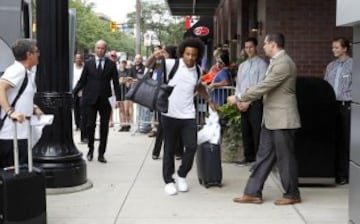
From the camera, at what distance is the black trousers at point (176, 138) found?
24.5 ft

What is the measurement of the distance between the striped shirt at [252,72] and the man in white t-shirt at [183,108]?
155cm

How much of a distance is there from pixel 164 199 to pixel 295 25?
5.19 m

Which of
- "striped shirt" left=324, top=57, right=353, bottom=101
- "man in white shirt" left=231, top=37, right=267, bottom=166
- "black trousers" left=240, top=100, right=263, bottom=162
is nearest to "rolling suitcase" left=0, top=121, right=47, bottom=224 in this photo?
"man in white shirt" left=231, top=37, right=267, bottom=166

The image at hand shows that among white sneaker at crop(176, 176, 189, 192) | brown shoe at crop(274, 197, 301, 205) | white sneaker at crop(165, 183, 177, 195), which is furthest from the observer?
white sneaker at crop(176, 176, 189, 192)

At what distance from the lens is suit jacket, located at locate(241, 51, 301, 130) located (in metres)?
6.73

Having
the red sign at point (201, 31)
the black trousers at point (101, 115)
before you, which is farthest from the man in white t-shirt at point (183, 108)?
the red sign at point (201, 31)

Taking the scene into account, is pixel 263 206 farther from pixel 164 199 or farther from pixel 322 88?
pixel 322 88

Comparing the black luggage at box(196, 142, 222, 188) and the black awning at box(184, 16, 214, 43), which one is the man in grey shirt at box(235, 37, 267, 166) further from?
the black awning at box(184, 16, 214, 43)

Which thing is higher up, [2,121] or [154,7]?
[154,7]

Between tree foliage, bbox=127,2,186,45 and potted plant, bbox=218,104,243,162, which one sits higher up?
tree foliage, bbox=127,2,186,45

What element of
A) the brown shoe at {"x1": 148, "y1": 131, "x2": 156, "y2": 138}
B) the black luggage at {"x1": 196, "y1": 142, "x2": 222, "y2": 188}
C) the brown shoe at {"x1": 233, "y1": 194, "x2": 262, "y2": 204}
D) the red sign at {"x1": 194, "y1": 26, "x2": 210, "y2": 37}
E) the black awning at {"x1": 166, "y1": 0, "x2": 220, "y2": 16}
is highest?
the black awning at {"x1": 166, "y1": 0, "x2": 220, "y2": 16}

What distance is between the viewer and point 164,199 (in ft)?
24.2

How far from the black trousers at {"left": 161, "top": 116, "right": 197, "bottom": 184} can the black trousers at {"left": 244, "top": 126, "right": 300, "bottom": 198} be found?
87 centimetres

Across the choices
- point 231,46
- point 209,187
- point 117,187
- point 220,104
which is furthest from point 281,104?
point 231,46
